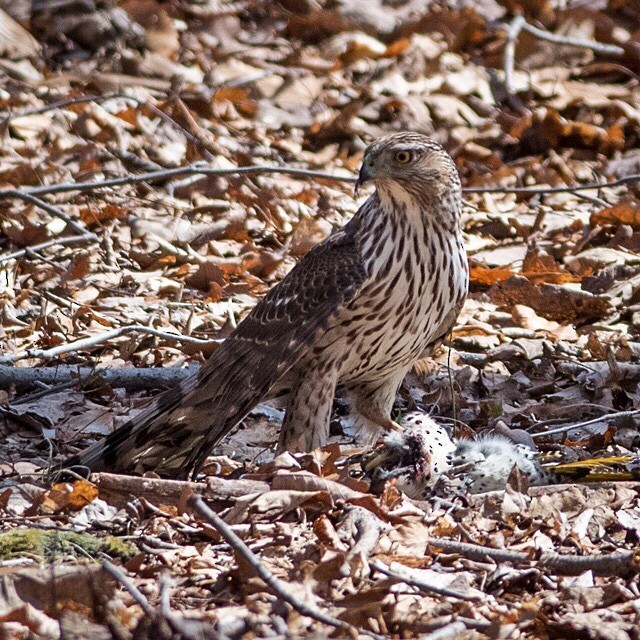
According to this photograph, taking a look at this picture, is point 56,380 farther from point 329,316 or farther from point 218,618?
point 218,618

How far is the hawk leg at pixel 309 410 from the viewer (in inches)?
206

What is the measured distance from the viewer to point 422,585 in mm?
3609

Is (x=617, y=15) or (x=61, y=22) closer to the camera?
(x=61, y=22)

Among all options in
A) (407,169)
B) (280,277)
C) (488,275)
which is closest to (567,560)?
(407,169)

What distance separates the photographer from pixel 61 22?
988 centimetres

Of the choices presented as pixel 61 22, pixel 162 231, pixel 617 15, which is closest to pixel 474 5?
pixel 617 15

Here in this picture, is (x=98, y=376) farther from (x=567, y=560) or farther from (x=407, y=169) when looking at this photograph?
(x=567, y=560)

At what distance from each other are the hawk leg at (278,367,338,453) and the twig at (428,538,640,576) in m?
1.30

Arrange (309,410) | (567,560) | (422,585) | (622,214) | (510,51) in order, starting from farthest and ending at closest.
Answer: (510,51) < (622,214) < (309,410) < (567,560) < (422,585)

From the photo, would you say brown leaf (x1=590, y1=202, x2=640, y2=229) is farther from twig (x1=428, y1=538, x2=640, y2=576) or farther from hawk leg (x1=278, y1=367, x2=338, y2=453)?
twig (x1=428, y1=538, x2=640, y2=576)

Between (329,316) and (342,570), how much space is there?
1.54m

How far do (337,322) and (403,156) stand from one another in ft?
2.63

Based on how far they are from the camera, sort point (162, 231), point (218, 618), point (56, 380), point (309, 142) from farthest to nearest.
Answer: point (309, 142), point (162, 231), point (56, 380), point (218, 618)

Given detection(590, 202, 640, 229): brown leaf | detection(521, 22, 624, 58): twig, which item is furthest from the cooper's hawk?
detection(521, 22, 624, 58): twig
